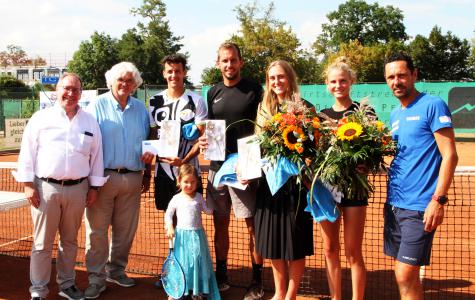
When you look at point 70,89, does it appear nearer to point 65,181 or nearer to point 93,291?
point 65,181

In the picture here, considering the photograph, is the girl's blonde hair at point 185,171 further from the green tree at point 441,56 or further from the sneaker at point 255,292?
the green tree at point 441,56

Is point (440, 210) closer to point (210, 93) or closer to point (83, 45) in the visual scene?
point (210, 93)

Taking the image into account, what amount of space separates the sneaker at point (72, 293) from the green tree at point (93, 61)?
49.8 metres

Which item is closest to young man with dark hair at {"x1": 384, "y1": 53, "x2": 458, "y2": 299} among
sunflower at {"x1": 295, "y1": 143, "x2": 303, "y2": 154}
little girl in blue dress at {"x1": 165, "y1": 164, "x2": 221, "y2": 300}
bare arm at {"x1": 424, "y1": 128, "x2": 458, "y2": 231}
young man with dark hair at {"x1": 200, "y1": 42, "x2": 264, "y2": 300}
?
bare arm at {"x1": 424, "y1": 128, "x2": 458, "y2": 231}

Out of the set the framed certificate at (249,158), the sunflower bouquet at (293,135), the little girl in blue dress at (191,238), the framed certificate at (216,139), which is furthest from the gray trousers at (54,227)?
the sunflower bouquet at (293,135)

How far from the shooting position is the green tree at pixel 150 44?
56.0m

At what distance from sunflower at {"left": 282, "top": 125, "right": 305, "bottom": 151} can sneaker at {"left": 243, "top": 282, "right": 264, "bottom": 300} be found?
5.59 ft

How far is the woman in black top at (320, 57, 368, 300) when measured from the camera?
398 cm

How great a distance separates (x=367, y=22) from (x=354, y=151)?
82.7 metres

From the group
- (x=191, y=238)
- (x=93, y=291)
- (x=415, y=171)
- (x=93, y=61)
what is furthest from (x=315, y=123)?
(x=93, y=61)

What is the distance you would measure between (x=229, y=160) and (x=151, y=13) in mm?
58874

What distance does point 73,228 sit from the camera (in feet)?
15.3

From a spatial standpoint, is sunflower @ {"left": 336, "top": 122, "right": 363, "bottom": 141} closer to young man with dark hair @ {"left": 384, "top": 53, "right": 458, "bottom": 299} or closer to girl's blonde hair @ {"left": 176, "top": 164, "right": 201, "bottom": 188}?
young man with dark hair @ {"left": 384, "top": 53, "right": 458, "bottom": 299}

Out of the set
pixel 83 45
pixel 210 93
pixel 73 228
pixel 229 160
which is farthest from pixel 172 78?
pixel 83 45
